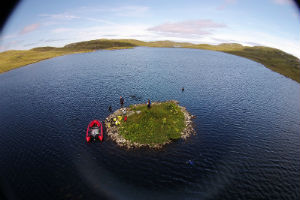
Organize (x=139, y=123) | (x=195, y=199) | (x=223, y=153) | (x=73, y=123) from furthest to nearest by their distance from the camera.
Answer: (x=73, y=123) < (x=139, y=123) < (x=223, y=153) < (x=195, y=199)

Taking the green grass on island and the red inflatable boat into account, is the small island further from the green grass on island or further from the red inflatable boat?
the red inflatable boat

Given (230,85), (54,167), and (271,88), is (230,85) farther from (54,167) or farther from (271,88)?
(54,167)

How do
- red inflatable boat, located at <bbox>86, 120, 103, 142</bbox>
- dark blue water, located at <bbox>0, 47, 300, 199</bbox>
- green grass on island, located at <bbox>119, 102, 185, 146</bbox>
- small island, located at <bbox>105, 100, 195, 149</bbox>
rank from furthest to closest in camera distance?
red inflatable boat, located at <bbox>86, 120, 103, 142</bbox>
green grass on island, located at <bbox>119, 102, 185, 146</bbox>
small island, located at <bbox>105, 100, 195, 149</bbox>
dark blue water, located at <bbox>0, 47, 300, 199</bbox>

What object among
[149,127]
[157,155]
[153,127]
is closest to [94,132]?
[149,127]

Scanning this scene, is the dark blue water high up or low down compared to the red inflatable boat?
down

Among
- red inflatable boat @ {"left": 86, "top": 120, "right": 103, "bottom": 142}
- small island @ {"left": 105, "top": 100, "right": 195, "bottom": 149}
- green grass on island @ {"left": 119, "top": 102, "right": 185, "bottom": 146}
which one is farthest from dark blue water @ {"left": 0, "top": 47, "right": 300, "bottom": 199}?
green grass on island @ {"left": 119, "top": 102, "right": 185, "bottom": 146}

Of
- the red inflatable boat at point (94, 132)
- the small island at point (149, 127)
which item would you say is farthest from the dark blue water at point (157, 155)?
the small island at point (149, 127)

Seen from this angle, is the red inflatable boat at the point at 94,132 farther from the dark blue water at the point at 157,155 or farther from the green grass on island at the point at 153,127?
the green grass on island at the point at 153,127

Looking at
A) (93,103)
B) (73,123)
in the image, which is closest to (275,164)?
(73,123)
